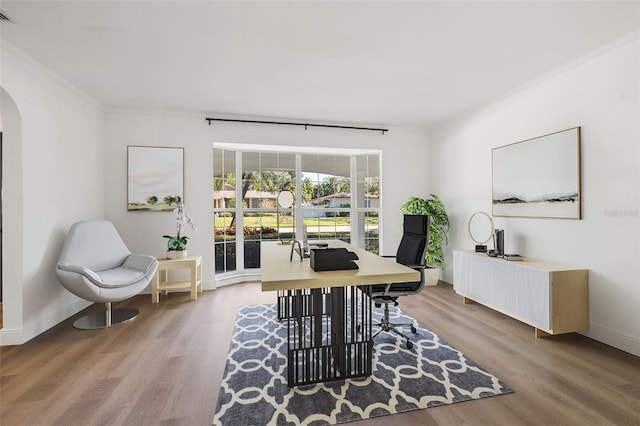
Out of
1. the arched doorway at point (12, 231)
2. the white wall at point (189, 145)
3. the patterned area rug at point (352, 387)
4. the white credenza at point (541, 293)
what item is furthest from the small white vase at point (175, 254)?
the white credenza at point (541, 293)

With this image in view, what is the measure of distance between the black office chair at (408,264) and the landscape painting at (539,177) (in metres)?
1.34

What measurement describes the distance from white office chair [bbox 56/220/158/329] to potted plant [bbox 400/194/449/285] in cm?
366

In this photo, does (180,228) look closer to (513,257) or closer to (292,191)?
(292,191)

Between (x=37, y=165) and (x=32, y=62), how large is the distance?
95 cm

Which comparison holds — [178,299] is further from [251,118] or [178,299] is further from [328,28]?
[328,28]

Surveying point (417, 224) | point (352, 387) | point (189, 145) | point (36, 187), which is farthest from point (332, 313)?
point (189, 145)

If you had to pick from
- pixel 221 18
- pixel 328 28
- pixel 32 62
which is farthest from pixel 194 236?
pixel 328 28

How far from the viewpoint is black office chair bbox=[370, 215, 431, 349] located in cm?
263

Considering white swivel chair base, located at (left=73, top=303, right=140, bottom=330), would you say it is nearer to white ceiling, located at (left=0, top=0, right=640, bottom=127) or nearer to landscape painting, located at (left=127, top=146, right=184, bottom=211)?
landscape painting, located at (left=127, top=146, right=184, bottom=211)

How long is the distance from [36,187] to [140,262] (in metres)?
1.19

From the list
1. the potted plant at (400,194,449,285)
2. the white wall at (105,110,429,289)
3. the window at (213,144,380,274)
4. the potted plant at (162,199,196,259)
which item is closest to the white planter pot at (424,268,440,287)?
the potted plant at (400,194,449,285)

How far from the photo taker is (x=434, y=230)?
452cm

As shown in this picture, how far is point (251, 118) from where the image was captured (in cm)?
443

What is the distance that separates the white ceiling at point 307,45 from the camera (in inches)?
81.8
